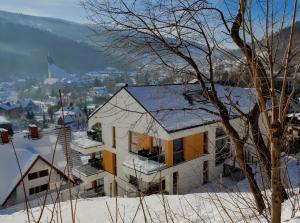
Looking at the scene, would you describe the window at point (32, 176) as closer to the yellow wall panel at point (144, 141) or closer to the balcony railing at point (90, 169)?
the balcony railing at point (90, 169)

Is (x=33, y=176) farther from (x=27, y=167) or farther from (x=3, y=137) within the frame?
(x=3, y=137)

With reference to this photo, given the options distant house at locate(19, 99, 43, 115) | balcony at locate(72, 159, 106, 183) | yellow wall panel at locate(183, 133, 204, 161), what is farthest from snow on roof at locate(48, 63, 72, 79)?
yellow wall panel at locate(183, 133, 204, 161)

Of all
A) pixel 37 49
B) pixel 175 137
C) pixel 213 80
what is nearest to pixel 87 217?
pixel 213 80

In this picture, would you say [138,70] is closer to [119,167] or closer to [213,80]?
[213,80]

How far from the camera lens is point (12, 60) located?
103000 mm

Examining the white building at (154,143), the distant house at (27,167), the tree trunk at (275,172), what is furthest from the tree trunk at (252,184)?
the distant house at (27,167)

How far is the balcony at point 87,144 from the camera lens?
15320 mm

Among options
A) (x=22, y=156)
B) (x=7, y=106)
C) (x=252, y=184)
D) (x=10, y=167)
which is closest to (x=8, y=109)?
(x=7, y=106)

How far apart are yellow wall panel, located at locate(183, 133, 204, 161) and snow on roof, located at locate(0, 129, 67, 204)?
593 cm

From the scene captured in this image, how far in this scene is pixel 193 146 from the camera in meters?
13.0

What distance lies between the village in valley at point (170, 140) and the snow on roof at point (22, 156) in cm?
6

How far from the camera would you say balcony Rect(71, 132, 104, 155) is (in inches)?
603

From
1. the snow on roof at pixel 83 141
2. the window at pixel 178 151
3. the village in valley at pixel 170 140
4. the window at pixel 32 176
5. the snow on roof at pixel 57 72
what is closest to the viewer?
the village in valley at pixel 170 140

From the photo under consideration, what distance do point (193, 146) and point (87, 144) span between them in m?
5.55
